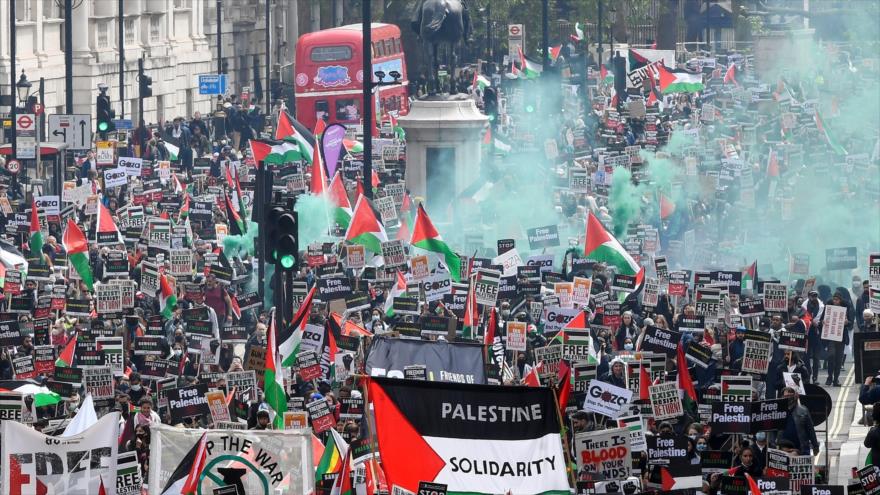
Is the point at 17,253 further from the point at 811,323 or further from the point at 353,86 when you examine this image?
the point at 353,86

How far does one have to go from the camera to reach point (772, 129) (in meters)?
54.5

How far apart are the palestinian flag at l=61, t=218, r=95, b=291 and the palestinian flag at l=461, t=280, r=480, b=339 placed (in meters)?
5.62

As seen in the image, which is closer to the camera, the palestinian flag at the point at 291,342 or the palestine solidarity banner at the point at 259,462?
the palestine solidarity banner at the point at 259,462

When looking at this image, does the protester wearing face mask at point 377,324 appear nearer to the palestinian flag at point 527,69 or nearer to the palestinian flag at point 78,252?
the palestinian flag at point 78,252

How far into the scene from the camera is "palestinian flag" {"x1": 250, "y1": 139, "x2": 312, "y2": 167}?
1533 inches

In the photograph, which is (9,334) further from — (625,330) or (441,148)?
(441,148)

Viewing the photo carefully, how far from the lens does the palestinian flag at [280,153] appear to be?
3894 centimetres

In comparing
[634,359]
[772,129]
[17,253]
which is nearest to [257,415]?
[634,359]

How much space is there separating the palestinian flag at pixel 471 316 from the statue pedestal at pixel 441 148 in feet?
40.6

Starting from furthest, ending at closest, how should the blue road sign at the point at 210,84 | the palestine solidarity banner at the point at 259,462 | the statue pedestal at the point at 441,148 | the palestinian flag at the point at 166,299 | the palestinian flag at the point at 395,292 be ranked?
the blue road sign at the point at 210,84 < the statue pedestal at the point at 441,148 < the palestinian flag at the point at 166,299 < the palestinian flag at the point at 395,292 < the palestine solidarity banner at the point at 259,462

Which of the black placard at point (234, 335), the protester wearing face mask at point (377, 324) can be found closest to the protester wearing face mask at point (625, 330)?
the protester wearing face mask at point (377, 324)

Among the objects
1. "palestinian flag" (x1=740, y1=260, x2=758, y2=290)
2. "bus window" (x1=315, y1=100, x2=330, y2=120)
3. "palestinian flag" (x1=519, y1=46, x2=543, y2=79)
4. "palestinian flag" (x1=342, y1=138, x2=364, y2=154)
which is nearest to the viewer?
"palestinian flag" (x1=740, y1=260, x2=758, y2=290)

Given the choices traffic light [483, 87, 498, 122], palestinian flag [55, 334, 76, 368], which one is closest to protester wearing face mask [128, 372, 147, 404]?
palestinian flag [55, 334, 76, 368]

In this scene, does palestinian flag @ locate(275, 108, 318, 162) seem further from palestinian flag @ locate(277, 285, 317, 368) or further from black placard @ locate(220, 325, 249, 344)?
palestinian flag @ locate(277, 285, 317, 368)
